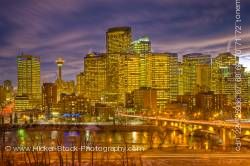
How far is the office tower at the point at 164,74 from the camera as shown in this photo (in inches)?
3371

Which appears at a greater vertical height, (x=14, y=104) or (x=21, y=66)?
(x=21, y=66)

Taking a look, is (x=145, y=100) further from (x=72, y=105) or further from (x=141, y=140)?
(x=141, y=140)

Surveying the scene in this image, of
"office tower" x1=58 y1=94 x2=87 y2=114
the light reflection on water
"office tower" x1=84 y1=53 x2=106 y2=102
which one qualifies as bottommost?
the light reflection on water

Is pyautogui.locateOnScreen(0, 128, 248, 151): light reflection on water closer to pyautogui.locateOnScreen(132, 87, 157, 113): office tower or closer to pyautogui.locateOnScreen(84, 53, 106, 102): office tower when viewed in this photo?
pyautogui.locateOnScreen(132, 87, 157, 113): office tower

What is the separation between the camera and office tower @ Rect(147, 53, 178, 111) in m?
85.6

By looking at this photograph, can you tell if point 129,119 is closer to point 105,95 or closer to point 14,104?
point 105,95

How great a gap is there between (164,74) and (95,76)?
13127 millimetres

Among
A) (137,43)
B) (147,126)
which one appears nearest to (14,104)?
(137,43)

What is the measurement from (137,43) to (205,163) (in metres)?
80.1

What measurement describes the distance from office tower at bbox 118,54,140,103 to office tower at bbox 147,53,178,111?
242 cm

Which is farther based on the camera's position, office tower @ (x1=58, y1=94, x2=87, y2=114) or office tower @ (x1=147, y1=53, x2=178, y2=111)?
office tower @ (x1=147, y1=53, x2=178, y2=111)

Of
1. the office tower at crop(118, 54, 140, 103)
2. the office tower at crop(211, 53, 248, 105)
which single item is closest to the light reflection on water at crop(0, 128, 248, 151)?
the office tower at crop(211, 53, 248, 105)

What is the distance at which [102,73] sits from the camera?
300 feet

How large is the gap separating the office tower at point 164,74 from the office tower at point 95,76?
8872 millimetres
